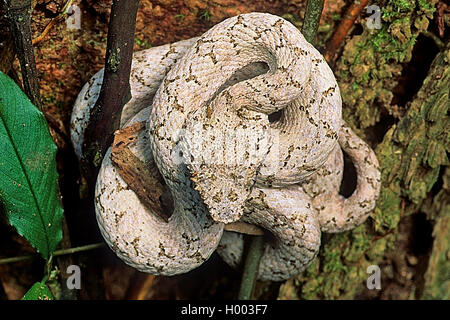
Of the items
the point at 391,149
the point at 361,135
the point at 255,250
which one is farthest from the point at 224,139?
the point at 391,149

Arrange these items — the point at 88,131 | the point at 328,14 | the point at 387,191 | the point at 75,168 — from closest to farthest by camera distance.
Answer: the point at 88,131 → the point at 328,14 → the point at 75,168 → the point at 387,191

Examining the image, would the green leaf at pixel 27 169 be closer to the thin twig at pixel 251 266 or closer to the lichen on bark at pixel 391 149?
the thin twig at pixel 251 266

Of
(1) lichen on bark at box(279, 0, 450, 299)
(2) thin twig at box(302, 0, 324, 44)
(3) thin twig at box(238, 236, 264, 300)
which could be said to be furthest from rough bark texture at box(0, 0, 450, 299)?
(3) thin twig at box(238, 236, 264, 300)

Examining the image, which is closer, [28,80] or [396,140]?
[28,80]

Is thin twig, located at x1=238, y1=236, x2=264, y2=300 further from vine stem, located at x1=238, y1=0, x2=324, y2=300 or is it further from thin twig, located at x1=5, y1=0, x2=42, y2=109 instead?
thin twig, located at x1=5, y1=0, x2=42, y2=109

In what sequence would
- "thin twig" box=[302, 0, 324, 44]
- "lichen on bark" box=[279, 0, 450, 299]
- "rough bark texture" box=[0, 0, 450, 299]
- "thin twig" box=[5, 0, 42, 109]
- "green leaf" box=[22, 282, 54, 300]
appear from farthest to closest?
"lichen on bark" box=[279, 0, 450, 299], "rough bark texture" box=[0, 0, 450, 299], "green leaf" box=[22, 282, 54, 300], "thin twig" box=[302, 0, 324, 44], "thin twig" box=[5, 0, 42, 109]

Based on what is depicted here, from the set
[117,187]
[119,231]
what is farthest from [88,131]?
[119,231]
